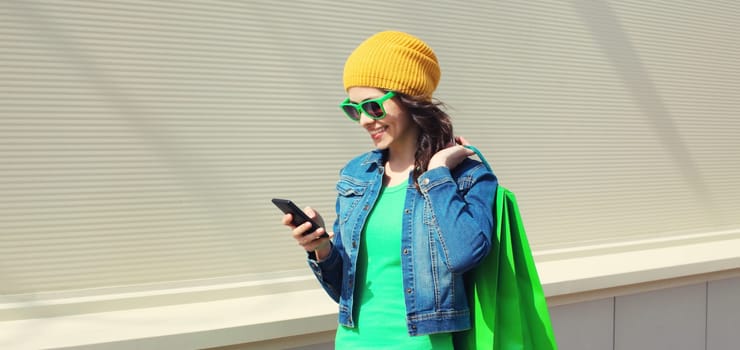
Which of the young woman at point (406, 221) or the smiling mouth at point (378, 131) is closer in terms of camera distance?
the young woman at point (406, 221)

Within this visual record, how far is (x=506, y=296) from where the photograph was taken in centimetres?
175

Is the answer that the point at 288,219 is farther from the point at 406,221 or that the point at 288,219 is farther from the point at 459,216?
the point at 459,216

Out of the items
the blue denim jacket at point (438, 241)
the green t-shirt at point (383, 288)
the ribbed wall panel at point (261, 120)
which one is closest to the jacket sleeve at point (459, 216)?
the blue denim jacket at point (438, 241)

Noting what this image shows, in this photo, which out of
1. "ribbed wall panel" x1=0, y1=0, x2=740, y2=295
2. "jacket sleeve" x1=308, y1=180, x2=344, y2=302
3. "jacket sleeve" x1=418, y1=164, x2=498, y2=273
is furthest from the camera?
"ribbed wall panel" x1=0, y1=0, x2=740, y2=295

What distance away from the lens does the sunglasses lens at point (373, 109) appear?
1718mm

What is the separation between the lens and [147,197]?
8.18 ft

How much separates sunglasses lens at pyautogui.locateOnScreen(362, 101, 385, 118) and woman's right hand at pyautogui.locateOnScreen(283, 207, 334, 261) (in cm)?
33

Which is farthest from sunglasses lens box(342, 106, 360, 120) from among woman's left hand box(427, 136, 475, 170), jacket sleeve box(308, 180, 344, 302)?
jacket sleeve box(308, 180, 344, 302)

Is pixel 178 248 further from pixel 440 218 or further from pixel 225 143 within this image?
pixel 440 218

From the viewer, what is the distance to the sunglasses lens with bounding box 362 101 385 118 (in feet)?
5.64

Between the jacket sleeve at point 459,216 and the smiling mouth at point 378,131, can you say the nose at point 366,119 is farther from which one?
the jacket sleeve at point 459,216

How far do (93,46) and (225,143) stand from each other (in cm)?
61

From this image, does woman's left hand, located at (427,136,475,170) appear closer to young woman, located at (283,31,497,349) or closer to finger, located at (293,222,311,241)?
young woman, located at (283,31,497,349)

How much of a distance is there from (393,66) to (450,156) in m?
0.28
